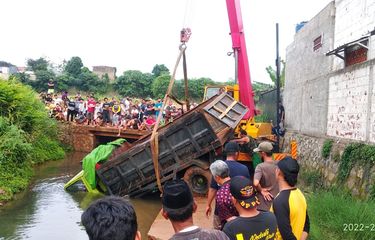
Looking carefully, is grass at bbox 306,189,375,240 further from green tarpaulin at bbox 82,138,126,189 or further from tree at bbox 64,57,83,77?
tree at bbox 64,57,83,77

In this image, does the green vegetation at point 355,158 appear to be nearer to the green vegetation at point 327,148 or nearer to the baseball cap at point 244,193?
the green vegetation at point 327,148

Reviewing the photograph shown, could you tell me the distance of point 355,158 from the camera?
7812 millimetres

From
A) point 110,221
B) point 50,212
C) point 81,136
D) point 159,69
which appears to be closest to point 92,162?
point 50,212

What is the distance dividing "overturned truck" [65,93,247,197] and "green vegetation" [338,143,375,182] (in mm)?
2655

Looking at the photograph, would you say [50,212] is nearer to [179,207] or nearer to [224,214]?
[224,214]

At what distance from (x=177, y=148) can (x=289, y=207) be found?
6.56 m

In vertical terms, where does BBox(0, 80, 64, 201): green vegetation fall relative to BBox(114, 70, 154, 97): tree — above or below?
below

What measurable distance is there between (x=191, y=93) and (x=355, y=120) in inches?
1280

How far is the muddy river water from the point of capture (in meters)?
8.28

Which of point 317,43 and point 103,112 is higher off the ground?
point 317,43

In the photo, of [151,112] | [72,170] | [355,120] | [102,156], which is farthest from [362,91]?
[151,112]

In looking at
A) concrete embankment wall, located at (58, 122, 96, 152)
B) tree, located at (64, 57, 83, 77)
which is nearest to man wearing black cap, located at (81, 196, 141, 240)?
concrete embankment wall, located at (58, 122, 96, 152)

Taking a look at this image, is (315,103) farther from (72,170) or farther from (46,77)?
(46,77)

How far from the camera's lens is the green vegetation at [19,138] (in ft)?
39.1
